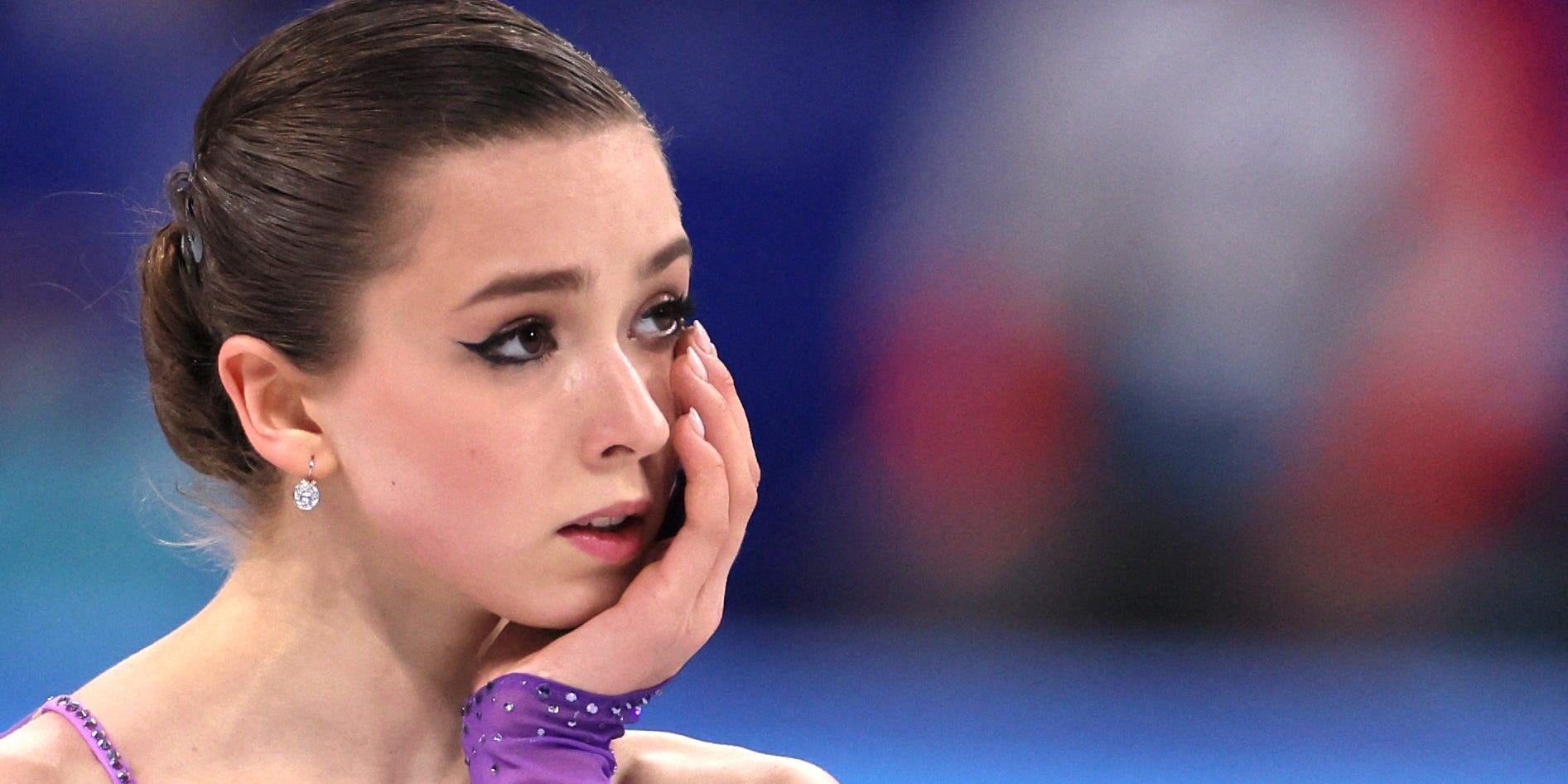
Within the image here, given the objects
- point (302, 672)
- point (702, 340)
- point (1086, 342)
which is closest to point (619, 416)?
point (702, 340)

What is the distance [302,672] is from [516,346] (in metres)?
0.46

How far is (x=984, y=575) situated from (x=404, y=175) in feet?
9.19

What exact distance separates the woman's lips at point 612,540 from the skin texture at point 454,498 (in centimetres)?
2

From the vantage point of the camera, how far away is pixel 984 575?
4.23 meters

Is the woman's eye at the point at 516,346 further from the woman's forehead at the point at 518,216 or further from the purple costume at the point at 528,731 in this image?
the purple costume at the point at 528,731

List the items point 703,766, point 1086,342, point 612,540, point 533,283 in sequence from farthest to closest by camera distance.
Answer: point 1086,342, point 703,766, point 612,540, point 533,283

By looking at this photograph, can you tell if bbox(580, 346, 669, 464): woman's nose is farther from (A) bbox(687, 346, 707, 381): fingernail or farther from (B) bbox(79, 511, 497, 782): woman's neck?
(B) bbox(79, 511, 497, 782): woman's neck

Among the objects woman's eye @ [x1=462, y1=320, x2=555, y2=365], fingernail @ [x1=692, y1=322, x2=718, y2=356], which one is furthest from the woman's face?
fingernail @ [x1=692, y1=322, x2=718, y2=356]

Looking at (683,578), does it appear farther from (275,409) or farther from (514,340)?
(275,409)

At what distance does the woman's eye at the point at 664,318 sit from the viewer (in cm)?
178

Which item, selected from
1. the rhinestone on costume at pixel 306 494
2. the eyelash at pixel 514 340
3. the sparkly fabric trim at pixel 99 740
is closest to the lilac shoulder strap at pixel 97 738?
the sparkly fabric trim at pixel 99 740

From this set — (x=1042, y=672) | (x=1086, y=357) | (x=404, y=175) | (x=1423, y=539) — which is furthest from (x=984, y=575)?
(x=404, y=175)

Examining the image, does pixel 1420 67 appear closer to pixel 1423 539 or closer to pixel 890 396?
pixel 1423 539

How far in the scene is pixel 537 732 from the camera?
5.72ft
